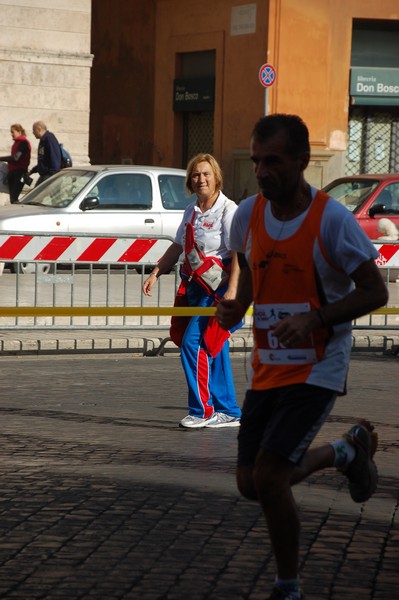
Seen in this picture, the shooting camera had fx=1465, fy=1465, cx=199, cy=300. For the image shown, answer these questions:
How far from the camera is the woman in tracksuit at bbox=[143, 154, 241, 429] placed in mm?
9289

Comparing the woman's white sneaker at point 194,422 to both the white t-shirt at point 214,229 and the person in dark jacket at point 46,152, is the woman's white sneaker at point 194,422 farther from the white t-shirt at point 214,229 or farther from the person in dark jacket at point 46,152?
the person in dark jacket at point 46,152

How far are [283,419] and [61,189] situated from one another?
52.2ft

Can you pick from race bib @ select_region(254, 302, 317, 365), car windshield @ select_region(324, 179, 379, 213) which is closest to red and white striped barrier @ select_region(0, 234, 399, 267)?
car windshield @ select_region(324, 179, 379, 213)

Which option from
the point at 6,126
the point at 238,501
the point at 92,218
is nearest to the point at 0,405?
the point at 238,501

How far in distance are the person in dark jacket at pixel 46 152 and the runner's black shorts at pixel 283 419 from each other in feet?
64.0

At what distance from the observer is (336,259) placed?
5047mm

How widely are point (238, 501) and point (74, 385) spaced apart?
482 centimetres

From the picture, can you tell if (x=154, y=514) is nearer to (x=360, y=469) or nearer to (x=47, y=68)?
(x=360, y=469)

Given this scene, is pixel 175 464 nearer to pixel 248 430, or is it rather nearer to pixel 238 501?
pixel 238 501

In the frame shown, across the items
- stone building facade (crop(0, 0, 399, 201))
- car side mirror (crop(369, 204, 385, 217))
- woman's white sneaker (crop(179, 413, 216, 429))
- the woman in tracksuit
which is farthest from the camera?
stone building facade (crop(0, 0, 399, 201))

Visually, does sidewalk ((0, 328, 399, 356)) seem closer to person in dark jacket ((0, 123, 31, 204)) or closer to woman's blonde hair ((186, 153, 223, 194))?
woman's blonde hair ((186, 153, 223, 194))

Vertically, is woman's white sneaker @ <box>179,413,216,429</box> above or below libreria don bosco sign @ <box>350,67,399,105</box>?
below

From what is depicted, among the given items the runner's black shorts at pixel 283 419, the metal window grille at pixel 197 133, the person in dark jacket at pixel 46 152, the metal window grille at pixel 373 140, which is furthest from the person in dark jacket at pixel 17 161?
the runner's black shorts at pixel 283 419

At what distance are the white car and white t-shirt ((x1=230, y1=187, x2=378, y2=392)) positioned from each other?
14.8m
